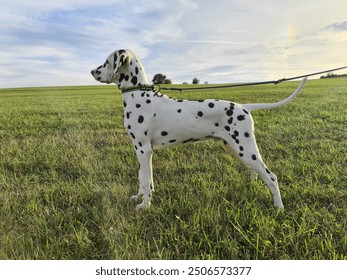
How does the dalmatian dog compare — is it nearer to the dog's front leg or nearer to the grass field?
the dog's front leg

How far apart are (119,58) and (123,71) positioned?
235mm

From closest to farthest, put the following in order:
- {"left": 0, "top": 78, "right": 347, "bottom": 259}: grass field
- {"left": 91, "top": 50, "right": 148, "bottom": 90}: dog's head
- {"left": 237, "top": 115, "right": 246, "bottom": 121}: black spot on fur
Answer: {"left": 0, "top": 78, "right": 347, "bottom": 259}: grass field, {"left": 237, "top": 115, "right": 246, "bottom": 121}: black spot on fur, {"left": 91, "top": 50, "right": 148, "bottom": 90}: dog's head

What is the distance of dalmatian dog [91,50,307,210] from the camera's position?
3.53 meters

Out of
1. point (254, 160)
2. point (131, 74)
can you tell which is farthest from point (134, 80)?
point (254, 160)

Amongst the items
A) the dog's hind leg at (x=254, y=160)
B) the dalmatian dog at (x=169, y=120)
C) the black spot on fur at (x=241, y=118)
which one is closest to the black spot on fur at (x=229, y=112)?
the dalmatian dog at (x=169, y=120)

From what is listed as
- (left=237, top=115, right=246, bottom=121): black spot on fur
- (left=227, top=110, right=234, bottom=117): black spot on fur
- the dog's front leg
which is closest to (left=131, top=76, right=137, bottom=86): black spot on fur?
the dog's front leg

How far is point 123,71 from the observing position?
149 inches

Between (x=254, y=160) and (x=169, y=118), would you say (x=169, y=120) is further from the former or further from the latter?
(x=254, y=160)

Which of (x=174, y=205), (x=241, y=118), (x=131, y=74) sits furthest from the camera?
(x=131, y=74)

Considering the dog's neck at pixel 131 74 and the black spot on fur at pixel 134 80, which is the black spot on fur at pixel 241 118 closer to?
the dog's neck at pixel 131 74

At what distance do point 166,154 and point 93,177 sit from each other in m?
1.79

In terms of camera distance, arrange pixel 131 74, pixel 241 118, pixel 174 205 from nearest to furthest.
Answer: pixel 241 118 → pixel 174 205 → pixel 131 74

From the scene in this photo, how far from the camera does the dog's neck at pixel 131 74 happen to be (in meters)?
3.74

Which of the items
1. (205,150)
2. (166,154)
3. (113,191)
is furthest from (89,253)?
(205,150)
